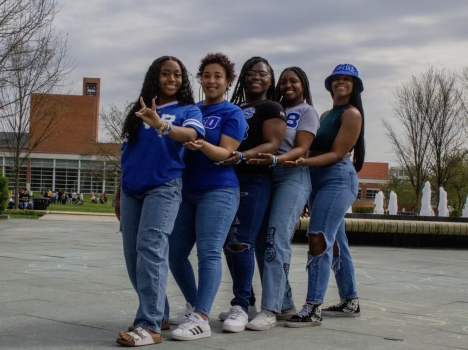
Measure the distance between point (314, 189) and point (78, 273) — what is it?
3689mm

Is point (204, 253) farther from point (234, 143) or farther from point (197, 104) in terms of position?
point (197, 104)

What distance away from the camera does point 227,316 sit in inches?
200

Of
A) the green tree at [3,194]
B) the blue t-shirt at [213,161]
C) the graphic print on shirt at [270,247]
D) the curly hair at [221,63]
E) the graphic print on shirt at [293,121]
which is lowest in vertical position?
the green tree at [3,194]

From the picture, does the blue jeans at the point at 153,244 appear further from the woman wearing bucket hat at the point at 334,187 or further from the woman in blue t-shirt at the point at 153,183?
the woman wearing bucket hat at the point at 334,187

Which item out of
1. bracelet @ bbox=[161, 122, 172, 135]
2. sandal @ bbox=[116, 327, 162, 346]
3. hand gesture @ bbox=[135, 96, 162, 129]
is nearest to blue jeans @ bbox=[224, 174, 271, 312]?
sandal @ bbox=[116, 327, 162, 346]

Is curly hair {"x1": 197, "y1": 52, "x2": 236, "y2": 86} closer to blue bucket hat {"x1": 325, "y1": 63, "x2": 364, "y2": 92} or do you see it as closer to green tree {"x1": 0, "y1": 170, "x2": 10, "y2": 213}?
blue bucket hat {"x1": 325, "y1": 63, "x2": 364, "y2": 92}

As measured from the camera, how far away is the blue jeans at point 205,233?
460 cm

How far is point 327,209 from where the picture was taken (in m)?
5.21

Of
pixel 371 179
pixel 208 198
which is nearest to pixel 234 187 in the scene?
pixel 208 198

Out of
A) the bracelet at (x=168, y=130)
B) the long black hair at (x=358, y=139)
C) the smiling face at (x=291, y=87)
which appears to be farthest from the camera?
the long black hair at (x=358, y=139)

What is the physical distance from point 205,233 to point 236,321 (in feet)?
2.11

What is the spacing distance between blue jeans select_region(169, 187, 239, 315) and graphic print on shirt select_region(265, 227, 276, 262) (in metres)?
0.37

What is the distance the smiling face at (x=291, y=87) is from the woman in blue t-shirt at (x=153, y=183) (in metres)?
0.95

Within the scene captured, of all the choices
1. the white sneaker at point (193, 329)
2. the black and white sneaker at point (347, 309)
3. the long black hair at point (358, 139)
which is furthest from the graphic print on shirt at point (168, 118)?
the black and white sneaker at point (347, 309)
